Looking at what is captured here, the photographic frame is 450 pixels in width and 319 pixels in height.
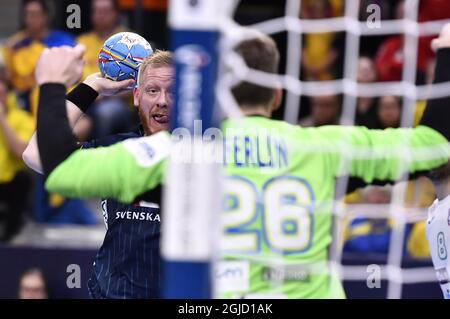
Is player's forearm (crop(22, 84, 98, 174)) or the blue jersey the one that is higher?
player's forearm (crop(22, 84, 98, 174))

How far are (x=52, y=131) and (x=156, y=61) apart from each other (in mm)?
1283

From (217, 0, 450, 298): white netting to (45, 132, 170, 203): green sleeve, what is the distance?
0.30 m

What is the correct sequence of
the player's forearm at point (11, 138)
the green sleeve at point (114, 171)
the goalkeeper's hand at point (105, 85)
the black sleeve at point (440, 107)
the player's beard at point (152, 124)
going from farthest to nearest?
the player's forearm at point (11, 138)
the goalkeeper's hand at point (105, 85)
the player's beard at point (152, 124)
the black sleeve at point (440, 107)
the green sleeve at point (114, 171)

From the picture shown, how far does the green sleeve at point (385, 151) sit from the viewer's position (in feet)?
10.3

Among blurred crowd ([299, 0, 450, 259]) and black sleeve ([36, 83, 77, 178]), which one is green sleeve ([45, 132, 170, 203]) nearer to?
black sleeve ([36, 83, 77, 178])

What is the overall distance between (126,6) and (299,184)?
17.3 ft

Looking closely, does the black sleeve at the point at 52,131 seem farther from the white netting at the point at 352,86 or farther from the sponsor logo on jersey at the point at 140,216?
the sponsor logo on jersey at the point at 140,216

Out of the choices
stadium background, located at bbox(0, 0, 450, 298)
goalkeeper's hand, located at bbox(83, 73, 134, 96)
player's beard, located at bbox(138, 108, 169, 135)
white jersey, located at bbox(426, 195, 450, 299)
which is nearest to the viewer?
white jersey, located at bbox(426, 195, 450, 299)

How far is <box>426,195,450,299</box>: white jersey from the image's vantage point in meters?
3.95

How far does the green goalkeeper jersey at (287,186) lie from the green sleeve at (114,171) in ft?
1.11

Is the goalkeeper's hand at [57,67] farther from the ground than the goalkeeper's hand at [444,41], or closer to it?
closer to it

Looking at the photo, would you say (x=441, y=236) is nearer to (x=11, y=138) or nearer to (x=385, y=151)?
(x=385, y=151)

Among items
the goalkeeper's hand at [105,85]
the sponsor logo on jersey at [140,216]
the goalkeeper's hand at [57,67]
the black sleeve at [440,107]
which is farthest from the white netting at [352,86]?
the sponsor logo on jersey at [140,216]

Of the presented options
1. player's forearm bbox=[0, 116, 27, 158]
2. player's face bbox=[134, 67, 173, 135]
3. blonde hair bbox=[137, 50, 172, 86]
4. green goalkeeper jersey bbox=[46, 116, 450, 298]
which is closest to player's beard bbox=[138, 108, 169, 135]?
player's face bbox=[134, 67, 173, 135]
